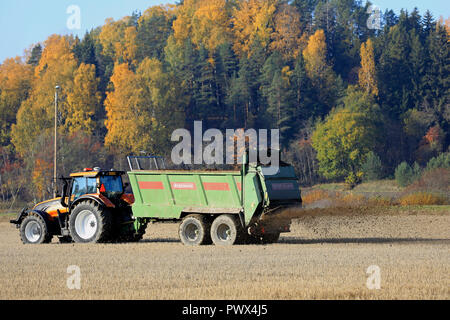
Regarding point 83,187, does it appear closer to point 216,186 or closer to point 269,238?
point 216,186

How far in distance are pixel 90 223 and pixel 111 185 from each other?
1.57 meters

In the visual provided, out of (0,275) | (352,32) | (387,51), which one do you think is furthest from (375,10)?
(0,275)

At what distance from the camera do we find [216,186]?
26062 mm

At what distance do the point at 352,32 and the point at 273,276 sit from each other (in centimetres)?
13045

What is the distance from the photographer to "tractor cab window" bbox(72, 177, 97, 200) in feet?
91.4

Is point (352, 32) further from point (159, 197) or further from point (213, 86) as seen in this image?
point (159, 197)

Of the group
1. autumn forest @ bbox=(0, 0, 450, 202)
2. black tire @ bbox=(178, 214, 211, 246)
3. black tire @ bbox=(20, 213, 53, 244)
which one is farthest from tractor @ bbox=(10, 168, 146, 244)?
autumn forest @ bbox=(0, 0, 450, 202)

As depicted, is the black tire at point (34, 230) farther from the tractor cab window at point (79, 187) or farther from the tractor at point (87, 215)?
the tractor cab window at point (79, 187)

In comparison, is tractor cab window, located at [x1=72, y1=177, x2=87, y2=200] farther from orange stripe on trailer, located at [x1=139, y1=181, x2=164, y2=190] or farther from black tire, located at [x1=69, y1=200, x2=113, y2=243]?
orange stripe on trailer, located at [x1=139, y1=181, x2=164, y2=190]

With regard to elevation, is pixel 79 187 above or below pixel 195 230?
above

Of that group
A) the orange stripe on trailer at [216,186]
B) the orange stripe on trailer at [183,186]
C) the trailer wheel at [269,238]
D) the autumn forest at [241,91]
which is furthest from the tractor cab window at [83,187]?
the autumn forest at [241,91]

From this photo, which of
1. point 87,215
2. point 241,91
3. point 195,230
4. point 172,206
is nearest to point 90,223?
point 87,215

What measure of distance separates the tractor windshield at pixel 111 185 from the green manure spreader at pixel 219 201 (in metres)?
0.93

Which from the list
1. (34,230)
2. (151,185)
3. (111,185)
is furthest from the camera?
(34,230)
